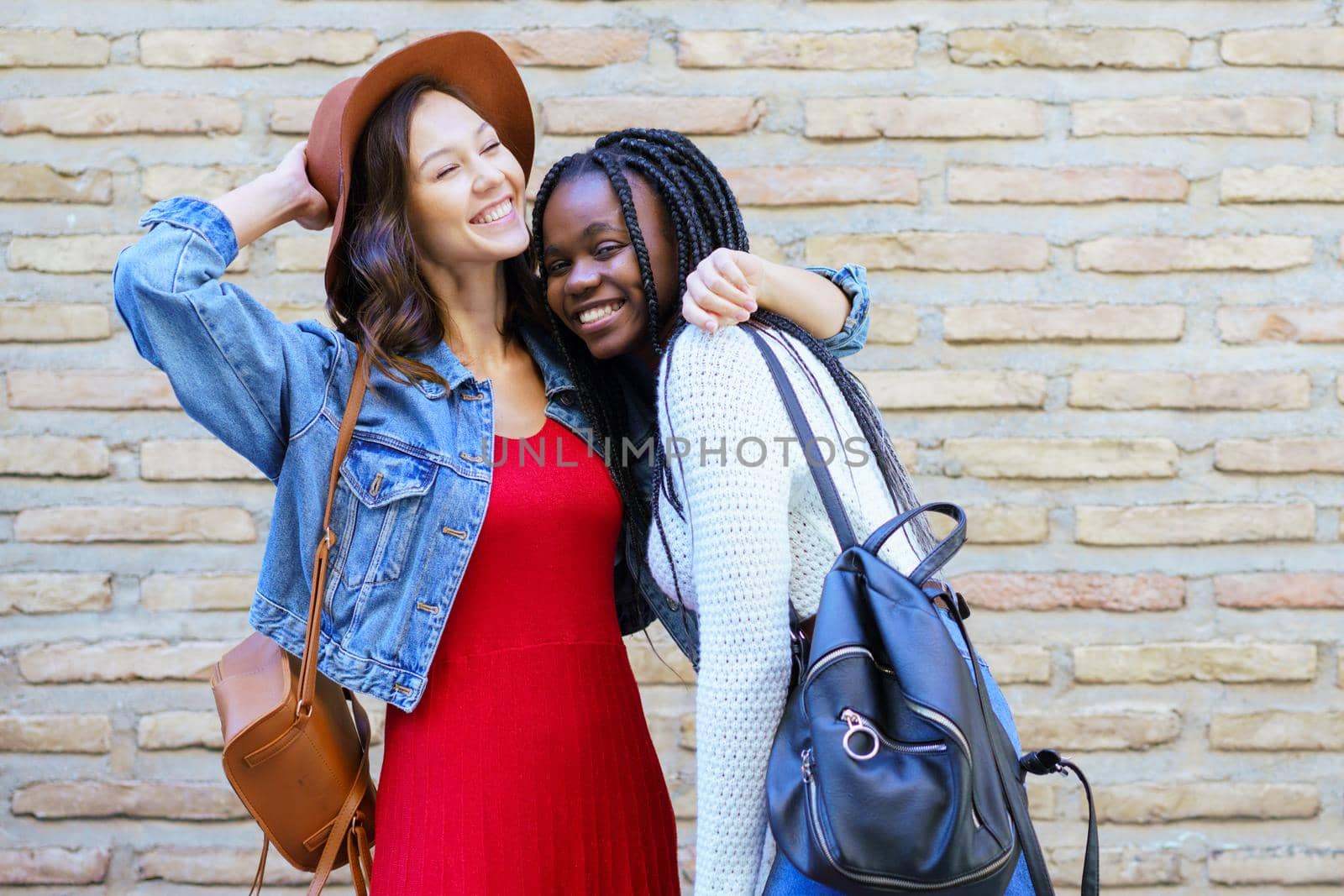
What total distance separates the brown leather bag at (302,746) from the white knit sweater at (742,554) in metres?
0.55

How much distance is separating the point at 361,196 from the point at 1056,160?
1594 mm

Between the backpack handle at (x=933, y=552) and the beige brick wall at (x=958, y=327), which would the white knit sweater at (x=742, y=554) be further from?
the beige brick wall at (x=958, y=327)

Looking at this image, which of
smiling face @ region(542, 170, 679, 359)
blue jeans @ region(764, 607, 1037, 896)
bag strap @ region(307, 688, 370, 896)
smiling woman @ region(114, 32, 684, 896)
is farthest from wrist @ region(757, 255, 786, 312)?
bag strap @ region(307, 688, 370, 896)

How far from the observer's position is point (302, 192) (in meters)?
1.83

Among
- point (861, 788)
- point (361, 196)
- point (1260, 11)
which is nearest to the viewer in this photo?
point (861, 788)

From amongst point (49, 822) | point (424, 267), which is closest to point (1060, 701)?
point (424, 267)

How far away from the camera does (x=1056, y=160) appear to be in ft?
8.66

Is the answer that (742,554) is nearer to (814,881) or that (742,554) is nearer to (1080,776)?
(814,881)

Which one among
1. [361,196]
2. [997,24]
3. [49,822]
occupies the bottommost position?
[49,822]

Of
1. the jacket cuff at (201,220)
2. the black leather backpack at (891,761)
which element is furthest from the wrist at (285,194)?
the black leather backpack at (891,761)

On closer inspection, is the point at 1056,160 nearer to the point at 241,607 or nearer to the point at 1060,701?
the point at 1060,701

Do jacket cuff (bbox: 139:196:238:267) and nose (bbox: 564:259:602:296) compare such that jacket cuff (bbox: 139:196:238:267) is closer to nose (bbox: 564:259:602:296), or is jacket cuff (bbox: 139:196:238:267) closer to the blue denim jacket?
the blue denim jacket

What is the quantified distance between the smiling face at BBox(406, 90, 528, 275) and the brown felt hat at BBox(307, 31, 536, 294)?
0.06m

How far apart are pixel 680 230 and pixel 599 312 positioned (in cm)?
17
